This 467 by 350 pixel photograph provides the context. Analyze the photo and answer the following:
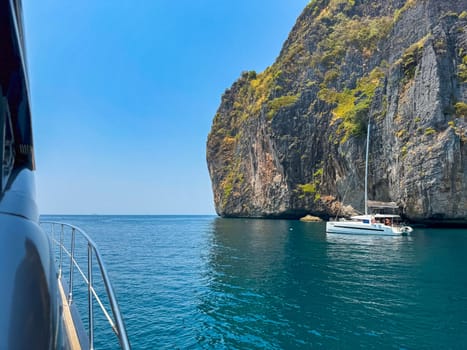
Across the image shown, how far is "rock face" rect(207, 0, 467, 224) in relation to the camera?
117ft

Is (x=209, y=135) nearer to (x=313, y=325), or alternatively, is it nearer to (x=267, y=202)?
(x=267, y=202)

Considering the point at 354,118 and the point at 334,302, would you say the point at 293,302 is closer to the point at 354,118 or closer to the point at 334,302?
the point at 334,302

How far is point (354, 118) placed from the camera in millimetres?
46469

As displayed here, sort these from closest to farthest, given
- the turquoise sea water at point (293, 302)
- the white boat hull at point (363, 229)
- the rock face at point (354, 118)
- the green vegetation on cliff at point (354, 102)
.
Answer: the turquoise sea water at point (293, 302), the white boat hull at point (363, 229), the rock face at point (354, 118), the green vegetation on cliff at point (354, 102)

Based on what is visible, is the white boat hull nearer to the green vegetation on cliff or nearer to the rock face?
the rock face

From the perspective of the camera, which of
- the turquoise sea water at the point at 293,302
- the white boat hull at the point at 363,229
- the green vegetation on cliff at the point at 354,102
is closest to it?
the turquoise sea water at the point at 293,302

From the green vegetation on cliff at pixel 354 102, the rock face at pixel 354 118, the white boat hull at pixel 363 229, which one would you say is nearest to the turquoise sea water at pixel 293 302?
the white boat hull at pixel 363 229

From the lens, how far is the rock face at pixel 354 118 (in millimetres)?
35750

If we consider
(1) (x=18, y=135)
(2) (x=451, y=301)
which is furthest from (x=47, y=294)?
(2) (x=451, y=301)

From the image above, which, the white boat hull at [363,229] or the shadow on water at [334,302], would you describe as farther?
the white boat hull at [363,229]

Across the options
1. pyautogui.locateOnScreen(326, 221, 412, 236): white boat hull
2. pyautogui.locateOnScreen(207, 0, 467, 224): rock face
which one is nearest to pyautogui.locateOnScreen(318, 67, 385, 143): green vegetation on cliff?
pyautogui.locateOnScreen(207, 0, 467, 224): rock face

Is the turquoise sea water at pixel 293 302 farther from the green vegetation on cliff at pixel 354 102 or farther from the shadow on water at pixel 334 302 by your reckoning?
the green vegetation on cliff at pixel 354 102

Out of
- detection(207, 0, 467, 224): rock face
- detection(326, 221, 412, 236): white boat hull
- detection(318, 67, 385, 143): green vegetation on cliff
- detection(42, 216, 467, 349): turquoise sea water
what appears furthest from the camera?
detection(318, 67, 385, 143): green vegetation on cliff

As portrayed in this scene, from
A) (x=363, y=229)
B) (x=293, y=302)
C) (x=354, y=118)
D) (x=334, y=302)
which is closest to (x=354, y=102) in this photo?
(x=354, y=118)
